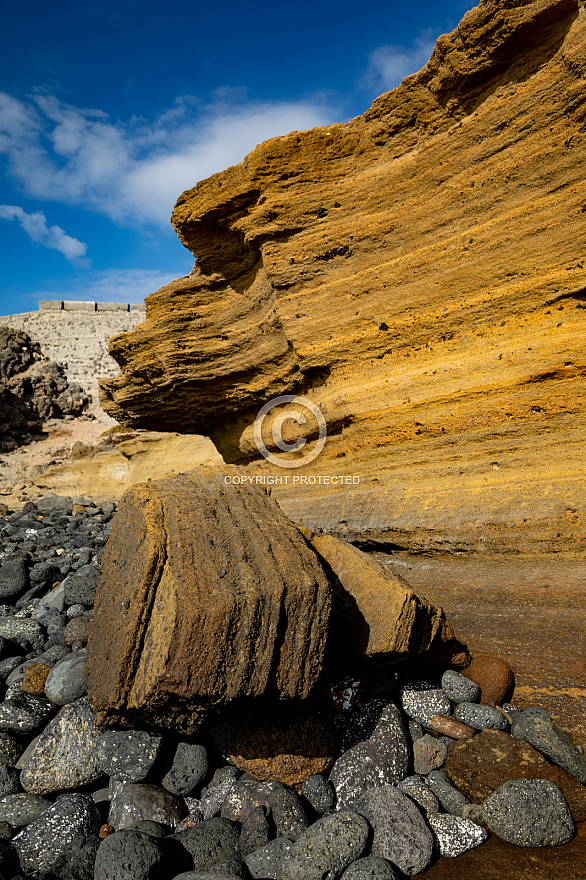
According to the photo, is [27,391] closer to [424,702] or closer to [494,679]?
[424,702]

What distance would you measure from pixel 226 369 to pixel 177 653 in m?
4.15

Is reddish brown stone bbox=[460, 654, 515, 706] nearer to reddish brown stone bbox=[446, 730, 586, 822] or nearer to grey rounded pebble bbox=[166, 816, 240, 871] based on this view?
reddish brown stone bbox=[446, 730, 586, 822]

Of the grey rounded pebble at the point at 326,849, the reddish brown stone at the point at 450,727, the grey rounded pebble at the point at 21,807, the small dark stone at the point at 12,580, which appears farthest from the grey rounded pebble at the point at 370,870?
the small dark stone at the point at 12,580

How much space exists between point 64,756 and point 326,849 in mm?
1886

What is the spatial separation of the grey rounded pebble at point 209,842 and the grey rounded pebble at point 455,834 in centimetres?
116

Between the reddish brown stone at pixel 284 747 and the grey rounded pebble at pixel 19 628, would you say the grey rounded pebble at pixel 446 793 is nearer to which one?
the reddish brown stone at pixel 284 747

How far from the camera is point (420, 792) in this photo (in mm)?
3023

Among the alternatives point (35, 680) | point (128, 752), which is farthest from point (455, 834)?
point (35, 680)

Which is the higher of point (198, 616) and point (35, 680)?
point (198, 616)

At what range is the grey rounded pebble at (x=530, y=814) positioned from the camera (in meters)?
2.62

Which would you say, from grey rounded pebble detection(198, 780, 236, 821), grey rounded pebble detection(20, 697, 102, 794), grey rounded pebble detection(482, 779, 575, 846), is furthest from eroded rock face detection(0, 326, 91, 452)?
grey rounded pebble detection(482, 779, 575, 846)

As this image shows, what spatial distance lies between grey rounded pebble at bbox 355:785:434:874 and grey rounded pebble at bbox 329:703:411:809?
0.48 ft

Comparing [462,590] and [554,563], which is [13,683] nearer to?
[462,590]

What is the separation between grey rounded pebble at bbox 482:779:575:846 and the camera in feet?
8.58
